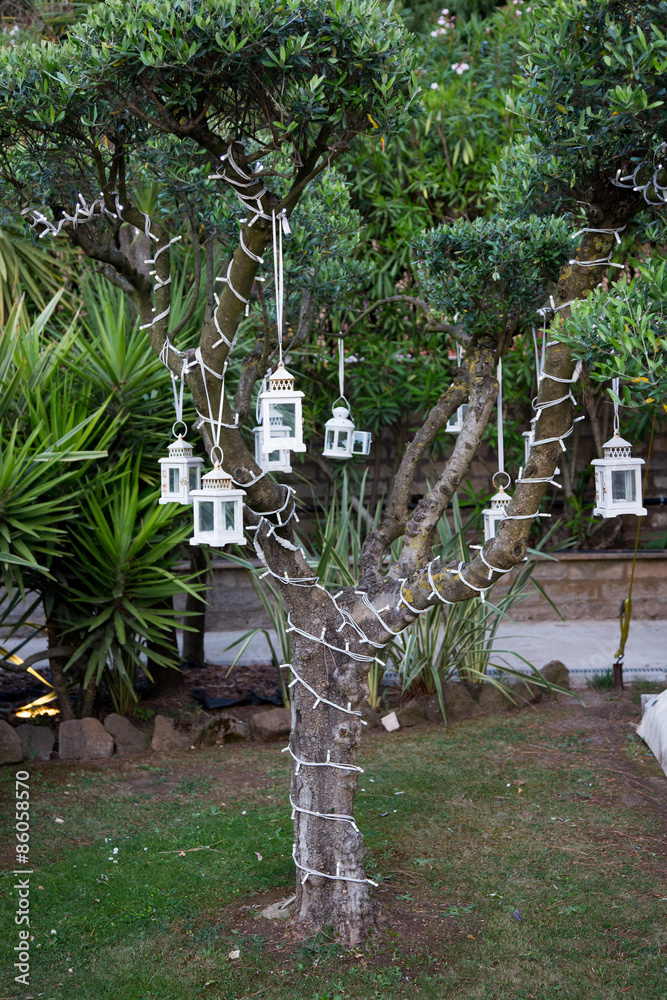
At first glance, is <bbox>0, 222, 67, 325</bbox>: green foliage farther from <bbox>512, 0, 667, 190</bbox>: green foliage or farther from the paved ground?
<bbox>512, 0, 667, 190</bbox>: green foliage

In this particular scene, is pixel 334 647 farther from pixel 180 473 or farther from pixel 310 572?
pixel 180 473

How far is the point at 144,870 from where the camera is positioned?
3182 mm

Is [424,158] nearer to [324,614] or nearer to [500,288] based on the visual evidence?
[500,288]

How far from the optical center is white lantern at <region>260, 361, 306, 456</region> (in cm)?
244

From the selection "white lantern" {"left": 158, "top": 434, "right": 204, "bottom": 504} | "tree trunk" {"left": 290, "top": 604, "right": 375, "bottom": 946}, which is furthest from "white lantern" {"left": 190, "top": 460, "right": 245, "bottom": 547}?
"tree trunk" {"left": 290, "top": 604, "right": 375, "bottom": 946}

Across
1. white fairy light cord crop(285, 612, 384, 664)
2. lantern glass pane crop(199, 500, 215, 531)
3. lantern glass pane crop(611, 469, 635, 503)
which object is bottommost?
white fairy light cord crop(285, 612, 384, 664)

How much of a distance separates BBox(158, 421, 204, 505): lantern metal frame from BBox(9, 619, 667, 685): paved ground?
2805mm

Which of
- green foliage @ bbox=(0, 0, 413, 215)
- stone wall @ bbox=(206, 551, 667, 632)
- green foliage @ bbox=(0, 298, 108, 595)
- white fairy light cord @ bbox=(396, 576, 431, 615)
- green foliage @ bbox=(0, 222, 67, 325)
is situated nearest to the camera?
green foliage @ bbox=(0, 0, 413, 215)

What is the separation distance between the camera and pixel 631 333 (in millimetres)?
2107

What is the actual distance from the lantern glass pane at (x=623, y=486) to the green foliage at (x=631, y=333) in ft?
1.42

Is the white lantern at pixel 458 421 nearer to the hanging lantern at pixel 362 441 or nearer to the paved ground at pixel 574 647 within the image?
the hanging lantern at pixel 362 441

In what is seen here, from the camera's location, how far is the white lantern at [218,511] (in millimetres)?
2492

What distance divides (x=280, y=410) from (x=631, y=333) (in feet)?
3.11

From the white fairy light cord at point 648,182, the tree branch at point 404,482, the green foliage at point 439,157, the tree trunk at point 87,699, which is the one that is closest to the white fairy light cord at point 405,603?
the tree branch at point 404,482
